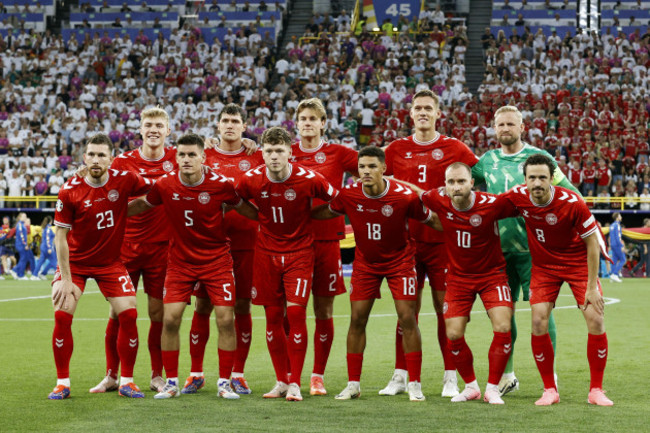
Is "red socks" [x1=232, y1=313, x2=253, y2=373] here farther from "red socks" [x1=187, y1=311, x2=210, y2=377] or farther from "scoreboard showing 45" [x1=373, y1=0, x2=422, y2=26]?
"scoreboard showing 45" [x1=373, y1=0, x2=422, y2=26]

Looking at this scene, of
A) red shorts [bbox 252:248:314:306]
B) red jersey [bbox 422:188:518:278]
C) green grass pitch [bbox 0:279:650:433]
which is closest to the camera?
green grass pitch [bbox 0:279:650:433]

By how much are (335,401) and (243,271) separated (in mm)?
1497

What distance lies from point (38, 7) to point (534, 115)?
20.2 meters

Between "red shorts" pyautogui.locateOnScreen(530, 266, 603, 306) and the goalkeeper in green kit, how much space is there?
0.57m

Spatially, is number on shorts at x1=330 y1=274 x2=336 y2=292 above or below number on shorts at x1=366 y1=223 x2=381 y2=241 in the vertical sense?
below

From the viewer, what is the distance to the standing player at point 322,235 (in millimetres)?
7863

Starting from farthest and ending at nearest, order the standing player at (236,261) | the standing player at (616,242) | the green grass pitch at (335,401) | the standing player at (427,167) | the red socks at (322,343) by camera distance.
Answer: the standing player at (616,242), the standing player at (427,167), the standing player at (236,261), the red socks at (322,343), the green grass pitch at (335,401)

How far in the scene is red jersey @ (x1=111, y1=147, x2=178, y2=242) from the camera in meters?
8.21

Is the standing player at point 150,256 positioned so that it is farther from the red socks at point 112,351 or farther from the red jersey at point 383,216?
the red jersey at point 383,216

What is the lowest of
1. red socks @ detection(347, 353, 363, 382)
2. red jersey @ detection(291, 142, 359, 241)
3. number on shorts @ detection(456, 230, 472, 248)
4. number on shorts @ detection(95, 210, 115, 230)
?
red socks @ detection(347, 353, 363, 382)

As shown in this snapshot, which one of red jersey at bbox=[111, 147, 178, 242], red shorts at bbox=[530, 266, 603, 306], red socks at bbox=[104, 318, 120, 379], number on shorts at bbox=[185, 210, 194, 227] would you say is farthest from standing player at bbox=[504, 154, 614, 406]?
red socks at bbox=[104, 318, 120, 379]

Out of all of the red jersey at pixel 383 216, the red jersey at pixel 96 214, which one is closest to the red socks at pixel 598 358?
the red jersey at pixel 383 216

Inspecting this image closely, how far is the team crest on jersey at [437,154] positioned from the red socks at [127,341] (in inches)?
115

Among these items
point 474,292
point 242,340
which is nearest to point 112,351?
point 242,340
